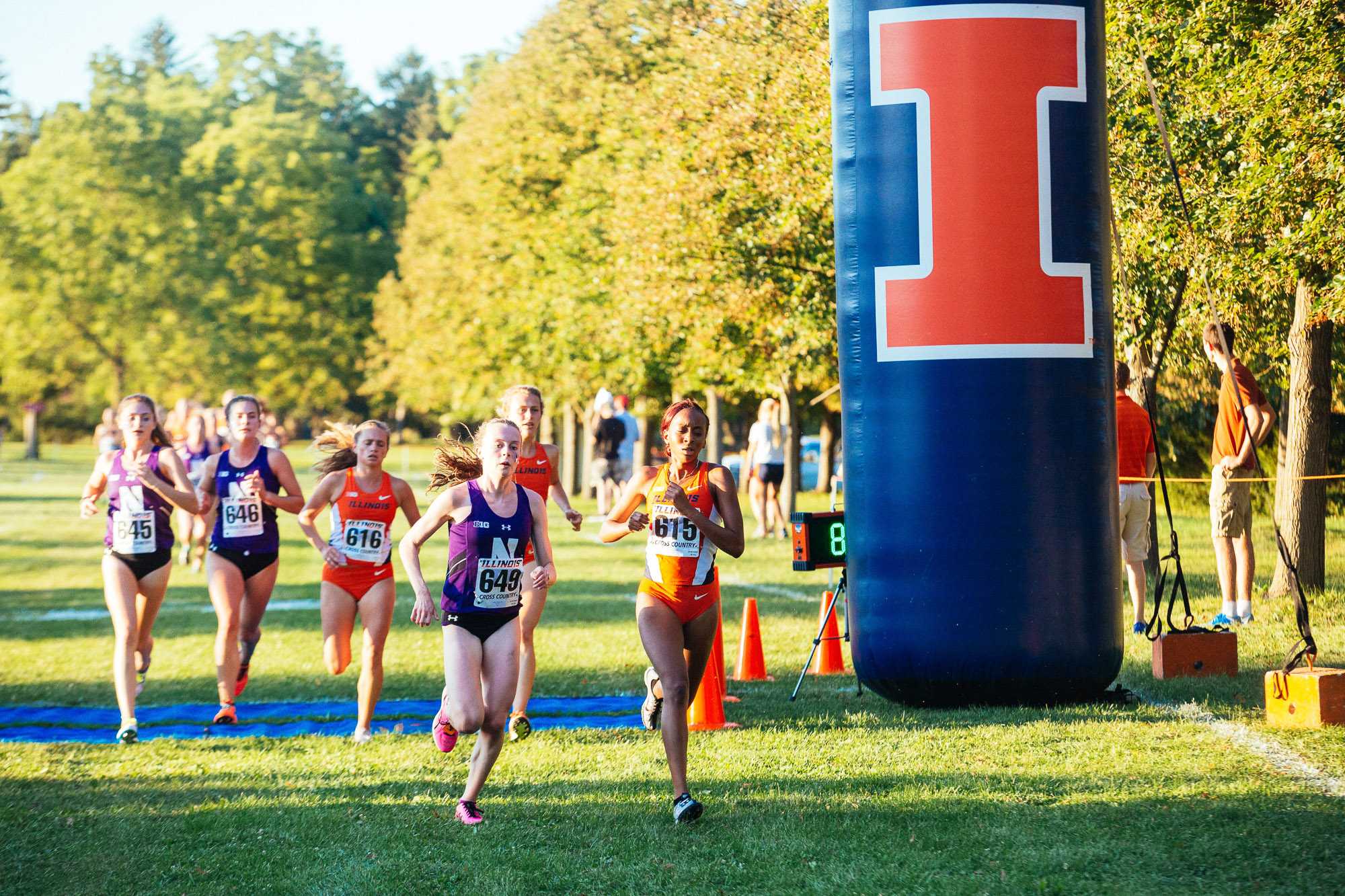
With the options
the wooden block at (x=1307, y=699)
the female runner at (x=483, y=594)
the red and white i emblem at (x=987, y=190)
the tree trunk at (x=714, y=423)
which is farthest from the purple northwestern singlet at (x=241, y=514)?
the tree trunk at (x=714, y=423)

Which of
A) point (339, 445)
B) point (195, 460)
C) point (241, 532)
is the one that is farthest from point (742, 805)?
point (195, 460)

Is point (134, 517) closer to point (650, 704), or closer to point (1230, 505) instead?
point (650, 704)

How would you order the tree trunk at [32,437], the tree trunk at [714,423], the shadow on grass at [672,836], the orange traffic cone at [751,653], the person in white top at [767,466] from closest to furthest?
the shadow on grass at [672,836] → the orange traffic cone at [751,653] → the person in white top at [767,466] → the tree trunk at [714,423] → the tree trunk at [32,437]

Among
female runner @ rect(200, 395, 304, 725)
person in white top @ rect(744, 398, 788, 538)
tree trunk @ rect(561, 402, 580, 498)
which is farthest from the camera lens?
tree trunk @ rect(561, 402, 580, 498)

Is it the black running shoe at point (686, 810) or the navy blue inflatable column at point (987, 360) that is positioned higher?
the navy blue inflatable column at point (987, 360)

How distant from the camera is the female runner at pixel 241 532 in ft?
32.0

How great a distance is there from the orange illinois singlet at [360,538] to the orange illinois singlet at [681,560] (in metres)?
2.24

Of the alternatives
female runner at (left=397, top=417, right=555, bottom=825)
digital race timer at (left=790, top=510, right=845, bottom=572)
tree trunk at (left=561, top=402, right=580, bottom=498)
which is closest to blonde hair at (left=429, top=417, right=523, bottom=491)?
female runner at (left=397, top=417, right=555, bottom=825)

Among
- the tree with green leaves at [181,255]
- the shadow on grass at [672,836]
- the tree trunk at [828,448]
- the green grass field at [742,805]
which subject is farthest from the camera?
the tree with green leaves at [181,255]

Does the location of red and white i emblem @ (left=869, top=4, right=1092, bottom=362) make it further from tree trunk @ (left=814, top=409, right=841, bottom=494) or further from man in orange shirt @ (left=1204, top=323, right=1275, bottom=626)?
tree trunk @ (left=814, top=409, right=841, bottom=494)

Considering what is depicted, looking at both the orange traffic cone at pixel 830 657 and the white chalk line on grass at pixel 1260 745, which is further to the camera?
the orange traffic cone at pixel 830 657

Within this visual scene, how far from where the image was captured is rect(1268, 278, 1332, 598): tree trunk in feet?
44.5

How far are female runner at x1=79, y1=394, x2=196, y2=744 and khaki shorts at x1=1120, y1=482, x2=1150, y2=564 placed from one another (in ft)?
24.8

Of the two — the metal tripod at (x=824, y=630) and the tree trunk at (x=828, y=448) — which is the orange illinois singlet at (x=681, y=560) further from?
the tree trunk at (x=828, y=448)
